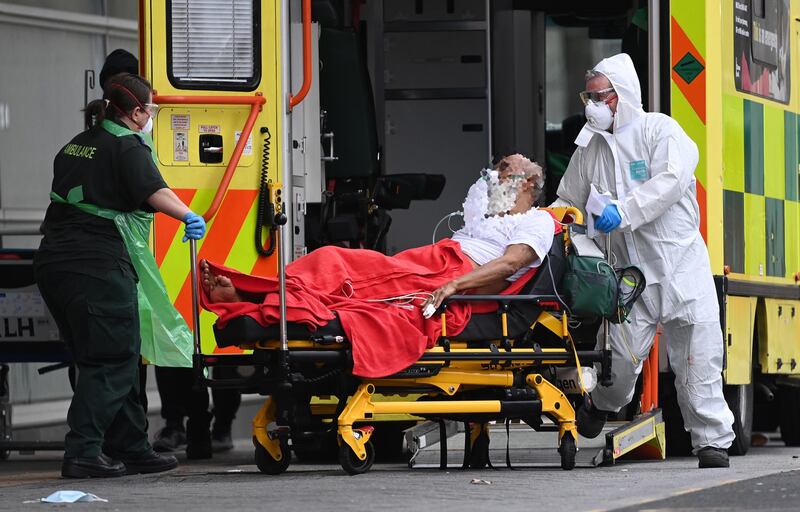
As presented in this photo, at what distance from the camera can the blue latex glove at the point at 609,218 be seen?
26.0 feet

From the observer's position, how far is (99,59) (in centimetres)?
1266

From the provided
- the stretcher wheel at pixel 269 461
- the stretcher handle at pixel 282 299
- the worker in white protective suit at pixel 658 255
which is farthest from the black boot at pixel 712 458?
the stretcher handle at pixel 282 299

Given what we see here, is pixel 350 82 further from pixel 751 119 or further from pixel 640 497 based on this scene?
pixel 640 497

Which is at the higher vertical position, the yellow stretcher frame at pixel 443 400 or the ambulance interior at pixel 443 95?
the ambulance interior at pixel 443 95

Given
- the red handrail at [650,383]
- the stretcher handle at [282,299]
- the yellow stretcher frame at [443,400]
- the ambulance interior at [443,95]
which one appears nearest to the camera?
the stretcher handle at [282,299]

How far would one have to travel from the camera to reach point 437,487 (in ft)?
22.7

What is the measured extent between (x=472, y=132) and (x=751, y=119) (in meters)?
2.15

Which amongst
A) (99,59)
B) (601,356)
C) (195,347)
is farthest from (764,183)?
(99,59)

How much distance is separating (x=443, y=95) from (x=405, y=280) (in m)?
3.62

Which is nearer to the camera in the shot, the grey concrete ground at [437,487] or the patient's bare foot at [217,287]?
the grey concrete ground at [437,487]

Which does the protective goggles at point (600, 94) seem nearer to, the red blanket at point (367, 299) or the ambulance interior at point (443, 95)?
the red blanket at point (367, 299)

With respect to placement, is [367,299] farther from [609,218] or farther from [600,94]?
[600,94]

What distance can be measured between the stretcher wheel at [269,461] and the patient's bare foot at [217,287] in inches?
27.1

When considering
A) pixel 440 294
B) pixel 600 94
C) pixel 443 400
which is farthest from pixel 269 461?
pixel 600 94
